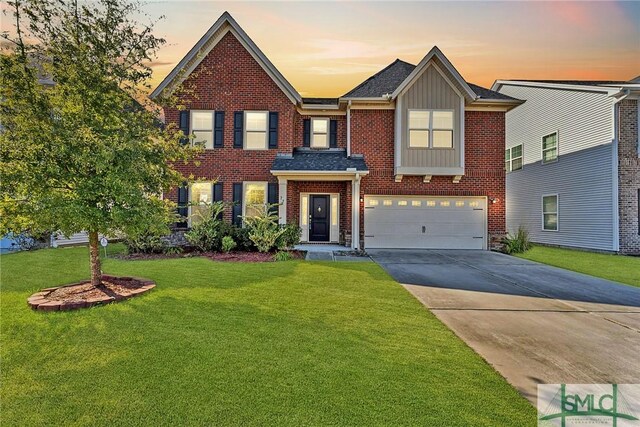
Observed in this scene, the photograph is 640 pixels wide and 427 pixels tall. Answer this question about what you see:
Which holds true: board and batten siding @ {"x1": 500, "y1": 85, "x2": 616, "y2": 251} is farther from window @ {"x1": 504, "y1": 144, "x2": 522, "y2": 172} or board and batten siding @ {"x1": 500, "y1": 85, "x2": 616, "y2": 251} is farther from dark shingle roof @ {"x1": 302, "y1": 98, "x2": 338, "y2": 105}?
dark shingle roof @ {"x1": 302, "y1": 98, "x2": 338, "y2": 105}

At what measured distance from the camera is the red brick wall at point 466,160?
1362cm

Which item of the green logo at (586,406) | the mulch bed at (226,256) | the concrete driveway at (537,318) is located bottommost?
the green logo at (586,406)

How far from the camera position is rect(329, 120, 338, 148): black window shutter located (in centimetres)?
1438

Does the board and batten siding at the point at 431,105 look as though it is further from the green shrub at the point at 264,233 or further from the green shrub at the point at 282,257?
the green shrub at the point at 282,257

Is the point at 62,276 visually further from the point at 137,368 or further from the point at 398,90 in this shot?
the point at 398,90

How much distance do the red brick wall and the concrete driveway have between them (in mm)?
4760

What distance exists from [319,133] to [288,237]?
5.47 metres

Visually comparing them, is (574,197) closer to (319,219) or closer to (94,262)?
(319,219)

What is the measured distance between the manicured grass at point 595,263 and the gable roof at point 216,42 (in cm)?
1159

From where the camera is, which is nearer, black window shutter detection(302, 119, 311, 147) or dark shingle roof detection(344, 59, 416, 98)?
dark shingle roof detection(344, 59, 416, 98)

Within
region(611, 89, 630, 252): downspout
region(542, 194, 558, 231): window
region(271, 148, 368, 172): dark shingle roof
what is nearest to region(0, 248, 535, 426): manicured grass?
region(271, 148, 368, 172): dark shingle roof

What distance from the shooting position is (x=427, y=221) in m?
13.7

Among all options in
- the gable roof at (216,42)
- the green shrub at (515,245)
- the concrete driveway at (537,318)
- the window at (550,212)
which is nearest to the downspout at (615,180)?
the window at (550,212)

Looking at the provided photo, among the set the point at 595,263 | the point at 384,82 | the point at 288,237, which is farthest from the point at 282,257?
the point at 595,263
